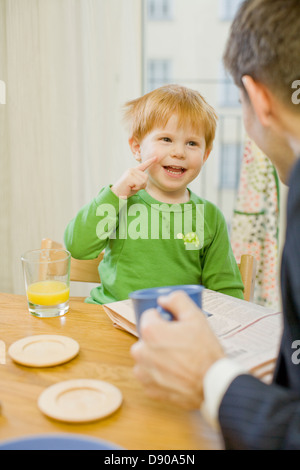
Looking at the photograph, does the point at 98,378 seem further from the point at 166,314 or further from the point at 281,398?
the point at 281,398

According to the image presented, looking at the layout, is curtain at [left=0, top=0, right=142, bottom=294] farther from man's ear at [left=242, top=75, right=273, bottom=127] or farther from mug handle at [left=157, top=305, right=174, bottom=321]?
mug handle at [left=157, top=305, right=174, bottom=321]

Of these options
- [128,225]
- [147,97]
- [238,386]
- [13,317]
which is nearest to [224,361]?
[238,386]

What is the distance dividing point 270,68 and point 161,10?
319 cm

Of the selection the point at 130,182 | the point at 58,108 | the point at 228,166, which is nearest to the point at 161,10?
the point at 58,108

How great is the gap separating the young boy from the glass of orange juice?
21cm

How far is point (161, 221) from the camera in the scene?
4.14ft

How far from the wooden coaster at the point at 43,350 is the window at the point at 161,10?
3.06 m

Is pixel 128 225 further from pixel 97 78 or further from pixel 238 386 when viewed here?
pixel 97 78

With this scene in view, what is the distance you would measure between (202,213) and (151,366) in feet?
2.56

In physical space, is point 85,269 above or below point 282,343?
below

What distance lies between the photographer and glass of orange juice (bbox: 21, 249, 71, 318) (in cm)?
95

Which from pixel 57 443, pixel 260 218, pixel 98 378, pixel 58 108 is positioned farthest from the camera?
pixel 260 218

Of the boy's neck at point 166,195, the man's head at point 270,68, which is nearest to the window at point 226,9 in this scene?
the boy's neck at point 166,195

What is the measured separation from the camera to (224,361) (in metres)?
0.54
